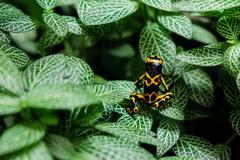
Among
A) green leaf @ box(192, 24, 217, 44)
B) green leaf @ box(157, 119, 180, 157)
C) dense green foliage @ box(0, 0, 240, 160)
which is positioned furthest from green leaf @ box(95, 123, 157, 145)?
green leaf @ box(192, 24, 217, 44)

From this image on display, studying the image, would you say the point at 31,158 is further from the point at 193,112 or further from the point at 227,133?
the point at 227,133

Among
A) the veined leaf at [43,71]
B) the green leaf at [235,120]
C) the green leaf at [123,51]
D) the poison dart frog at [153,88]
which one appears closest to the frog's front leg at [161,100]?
the poison dart frog at [153,88]

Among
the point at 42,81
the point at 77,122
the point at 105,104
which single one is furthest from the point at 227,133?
the point at 42,81

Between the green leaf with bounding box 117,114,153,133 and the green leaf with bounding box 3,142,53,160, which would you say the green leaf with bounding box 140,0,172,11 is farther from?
the green leaf with bounding box 3,142,53,160

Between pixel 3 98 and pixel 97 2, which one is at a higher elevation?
pixel 97 2

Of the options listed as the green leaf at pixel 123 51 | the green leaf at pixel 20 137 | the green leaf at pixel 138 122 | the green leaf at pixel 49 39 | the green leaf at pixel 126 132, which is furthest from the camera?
the green leaf at pixel 123 51

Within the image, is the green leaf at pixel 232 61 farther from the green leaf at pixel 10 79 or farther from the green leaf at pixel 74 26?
the green leaf at pixel 10 79

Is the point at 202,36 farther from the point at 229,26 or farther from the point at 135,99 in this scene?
the point at 135,99
